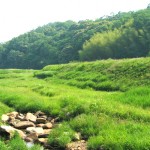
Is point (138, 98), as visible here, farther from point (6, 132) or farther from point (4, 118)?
point (6, 132)

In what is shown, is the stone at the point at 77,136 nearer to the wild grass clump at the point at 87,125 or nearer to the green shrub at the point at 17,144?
the wild grass clump at the point at 87,125

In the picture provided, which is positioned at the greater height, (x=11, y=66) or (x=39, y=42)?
(x=39, y=42)

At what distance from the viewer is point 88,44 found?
97.5 m

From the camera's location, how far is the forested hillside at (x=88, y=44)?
8519cm

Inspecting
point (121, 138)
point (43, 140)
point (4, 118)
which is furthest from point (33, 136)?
point (4, 118)

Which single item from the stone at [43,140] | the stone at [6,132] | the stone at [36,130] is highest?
the stone at [6,132]

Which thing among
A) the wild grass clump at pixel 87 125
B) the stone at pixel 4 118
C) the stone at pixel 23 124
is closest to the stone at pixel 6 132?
the stone at pixel 23 124

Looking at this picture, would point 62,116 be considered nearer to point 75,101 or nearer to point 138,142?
point 75,101

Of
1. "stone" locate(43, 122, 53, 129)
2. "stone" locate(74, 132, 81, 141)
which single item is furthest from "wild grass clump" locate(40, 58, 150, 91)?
"stone" locate(74, 132, 81, 141)

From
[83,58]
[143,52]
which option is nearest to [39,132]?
[143,52]

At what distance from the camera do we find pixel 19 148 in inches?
478

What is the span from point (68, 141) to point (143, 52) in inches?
2863

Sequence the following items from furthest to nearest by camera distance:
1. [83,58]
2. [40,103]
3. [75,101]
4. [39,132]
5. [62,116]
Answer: [83,58]
[40,103]
[75,101]
[62,116]
[39,132]

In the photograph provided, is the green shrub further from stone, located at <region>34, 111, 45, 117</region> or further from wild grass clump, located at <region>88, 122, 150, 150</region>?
stone, located at <region>34, 111, 45, 117</region>
